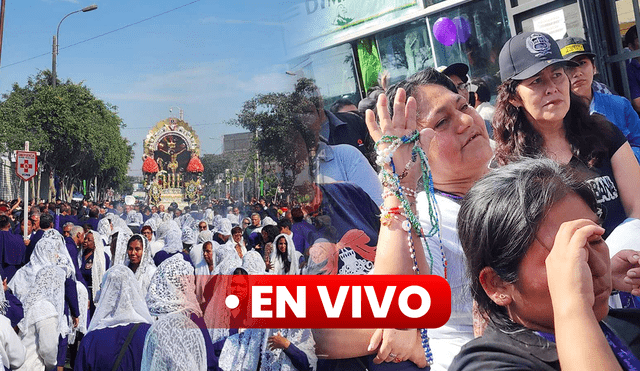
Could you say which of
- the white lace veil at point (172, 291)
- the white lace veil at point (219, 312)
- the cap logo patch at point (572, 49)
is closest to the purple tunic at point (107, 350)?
the white lace veil at point (172, 291)

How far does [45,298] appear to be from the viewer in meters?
3.26

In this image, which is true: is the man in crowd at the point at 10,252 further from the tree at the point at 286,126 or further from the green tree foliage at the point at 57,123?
the green tree foliage at the point at 57,123

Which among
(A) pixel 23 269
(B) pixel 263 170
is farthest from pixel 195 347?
(A) pixel 23 269

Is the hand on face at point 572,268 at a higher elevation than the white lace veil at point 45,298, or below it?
higher

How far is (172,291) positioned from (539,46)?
57.9 inches

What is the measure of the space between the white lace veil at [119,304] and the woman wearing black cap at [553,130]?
159 centimetres

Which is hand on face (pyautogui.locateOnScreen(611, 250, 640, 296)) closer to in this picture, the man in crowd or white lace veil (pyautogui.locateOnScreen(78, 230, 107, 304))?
white lace veil (pyautogui.locateOnScreen(78, 230, 107, 304))

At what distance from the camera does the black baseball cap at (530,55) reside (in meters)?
1.33

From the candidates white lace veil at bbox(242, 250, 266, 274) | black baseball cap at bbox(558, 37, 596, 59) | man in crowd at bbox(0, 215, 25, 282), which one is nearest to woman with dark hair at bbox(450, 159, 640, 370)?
black baseball cap at bbox(558, 37, 596, 59)

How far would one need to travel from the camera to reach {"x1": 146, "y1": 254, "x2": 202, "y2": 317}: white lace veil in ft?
7.24

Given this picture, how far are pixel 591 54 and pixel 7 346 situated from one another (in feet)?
7.48

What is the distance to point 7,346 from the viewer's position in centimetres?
250

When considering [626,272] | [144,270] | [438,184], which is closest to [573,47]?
[438,184]

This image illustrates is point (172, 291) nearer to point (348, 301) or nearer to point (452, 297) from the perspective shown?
point (348, 301)
